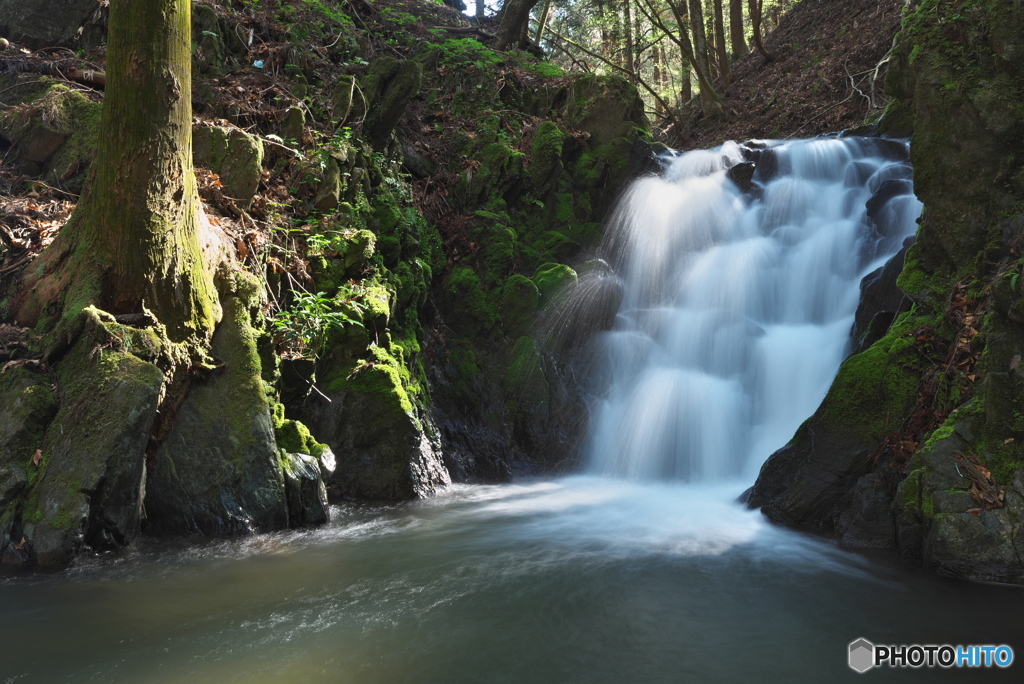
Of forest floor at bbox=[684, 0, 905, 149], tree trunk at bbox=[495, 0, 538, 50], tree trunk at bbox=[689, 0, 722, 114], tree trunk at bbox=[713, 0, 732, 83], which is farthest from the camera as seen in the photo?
tree trunk at bbox=[713, 0, 732, 83]

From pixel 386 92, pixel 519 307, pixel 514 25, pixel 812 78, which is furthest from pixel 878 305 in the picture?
pixel 812 78

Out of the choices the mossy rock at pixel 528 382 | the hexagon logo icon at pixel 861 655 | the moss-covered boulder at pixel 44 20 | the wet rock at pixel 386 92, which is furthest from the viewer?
the wet rock at pixel 386 92

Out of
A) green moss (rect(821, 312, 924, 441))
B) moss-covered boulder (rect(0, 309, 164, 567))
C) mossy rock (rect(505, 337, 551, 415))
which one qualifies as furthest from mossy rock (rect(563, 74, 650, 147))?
moss-covered boulder (rect(0, 309, 164, 567))

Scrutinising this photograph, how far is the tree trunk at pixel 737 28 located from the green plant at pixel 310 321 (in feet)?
63.5

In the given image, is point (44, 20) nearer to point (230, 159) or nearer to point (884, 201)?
point (230, 159)

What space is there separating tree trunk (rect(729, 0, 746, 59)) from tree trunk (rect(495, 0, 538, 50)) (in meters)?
10.3

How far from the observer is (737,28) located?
21.6m

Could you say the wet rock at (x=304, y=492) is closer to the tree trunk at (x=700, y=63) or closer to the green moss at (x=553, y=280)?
the green moss at (x=553, y=280)

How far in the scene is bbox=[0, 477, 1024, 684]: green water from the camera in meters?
3.46

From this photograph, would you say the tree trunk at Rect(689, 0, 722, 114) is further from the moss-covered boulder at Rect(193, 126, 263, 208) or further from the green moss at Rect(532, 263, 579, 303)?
the moss-covered boulder at Rect(193, 126, 263, 208)

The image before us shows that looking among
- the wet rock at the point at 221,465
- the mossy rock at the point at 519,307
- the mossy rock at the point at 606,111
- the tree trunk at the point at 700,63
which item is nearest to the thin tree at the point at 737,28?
the tree trunk at the point at 700,63

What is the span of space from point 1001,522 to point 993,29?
475 cm

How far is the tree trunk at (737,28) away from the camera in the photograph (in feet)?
68.1

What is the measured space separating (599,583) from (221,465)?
316 cm
